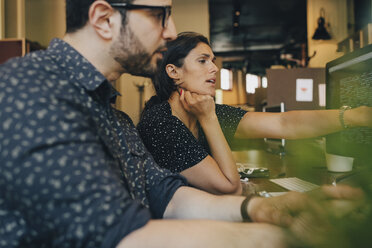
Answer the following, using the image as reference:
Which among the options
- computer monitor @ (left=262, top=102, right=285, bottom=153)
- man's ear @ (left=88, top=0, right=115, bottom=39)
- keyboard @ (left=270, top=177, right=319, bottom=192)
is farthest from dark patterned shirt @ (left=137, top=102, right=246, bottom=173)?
computer monitor @ (left=262, top=102, right=285, bottom=153)

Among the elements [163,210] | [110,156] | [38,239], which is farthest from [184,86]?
[38,239]

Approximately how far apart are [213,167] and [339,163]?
2.05 ft

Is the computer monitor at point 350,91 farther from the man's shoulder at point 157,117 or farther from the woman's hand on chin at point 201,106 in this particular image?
the man's shoulder at point 157,117

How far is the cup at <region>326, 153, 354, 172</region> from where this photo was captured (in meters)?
1.39

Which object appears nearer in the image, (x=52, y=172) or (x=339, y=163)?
(x=52, y=172)

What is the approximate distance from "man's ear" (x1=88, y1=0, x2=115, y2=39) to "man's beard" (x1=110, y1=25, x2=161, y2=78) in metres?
0.03

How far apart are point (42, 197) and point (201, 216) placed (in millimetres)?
488

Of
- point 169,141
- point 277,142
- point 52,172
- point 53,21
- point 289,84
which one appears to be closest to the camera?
point 52,172

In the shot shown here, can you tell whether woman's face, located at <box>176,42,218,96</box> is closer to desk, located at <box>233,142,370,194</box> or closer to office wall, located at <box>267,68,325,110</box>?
desk, located at <box>233,142,370,194</box>

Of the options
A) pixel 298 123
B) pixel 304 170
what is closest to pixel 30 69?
pixel 304 170

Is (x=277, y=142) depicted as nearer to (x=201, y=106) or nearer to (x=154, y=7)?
(x=201, y=106)

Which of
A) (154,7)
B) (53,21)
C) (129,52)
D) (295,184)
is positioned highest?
(53,21)

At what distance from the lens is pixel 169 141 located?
1.30 metres

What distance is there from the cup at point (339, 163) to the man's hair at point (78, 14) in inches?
44.6
